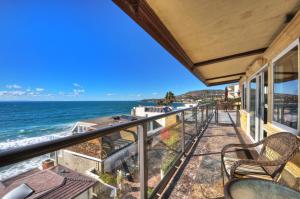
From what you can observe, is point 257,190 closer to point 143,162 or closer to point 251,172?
point 251,172

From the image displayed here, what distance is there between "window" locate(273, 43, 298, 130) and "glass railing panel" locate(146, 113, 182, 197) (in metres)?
1.68

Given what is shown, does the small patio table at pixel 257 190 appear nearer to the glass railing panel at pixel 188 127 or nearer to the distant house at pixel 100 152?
the distant house at pixel 100 152

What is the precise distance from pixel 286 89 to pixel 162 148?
2.03 meters

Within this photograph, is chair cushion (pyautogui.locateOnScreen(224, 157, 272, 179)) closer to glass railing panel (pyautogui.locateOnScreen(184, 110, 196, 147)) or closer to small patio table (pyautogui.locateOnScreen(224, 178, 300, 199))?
small patio table (pyautogui.locateOnScreen(224, 178, 300, 199))

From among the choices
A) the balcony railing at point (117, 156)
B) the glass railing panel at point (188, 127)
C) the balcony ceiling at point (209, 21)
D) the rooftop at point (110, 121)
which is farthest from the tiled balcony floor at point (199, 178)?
the balcony ceiling at point (209, 21)

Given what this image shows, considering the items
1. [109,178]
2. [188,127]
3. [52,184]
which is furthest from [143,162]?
[188,127]

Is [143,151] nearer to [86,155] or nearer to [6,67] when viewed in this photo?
[86,155]

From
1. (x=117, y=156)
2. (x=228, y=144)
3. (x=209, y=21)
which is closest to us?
(x=117, y=156)

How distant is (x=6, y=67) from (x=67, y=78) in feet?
59.7

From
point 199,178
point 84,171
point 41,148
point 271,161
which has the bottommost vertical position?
point 199,178

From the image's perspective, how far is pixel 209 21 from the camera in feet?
6.24

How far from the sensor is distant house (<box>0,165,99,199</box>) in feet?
2.66

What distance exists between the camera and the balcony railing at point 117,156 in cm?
79

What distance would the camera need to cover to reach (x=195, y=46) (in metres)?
2.71
